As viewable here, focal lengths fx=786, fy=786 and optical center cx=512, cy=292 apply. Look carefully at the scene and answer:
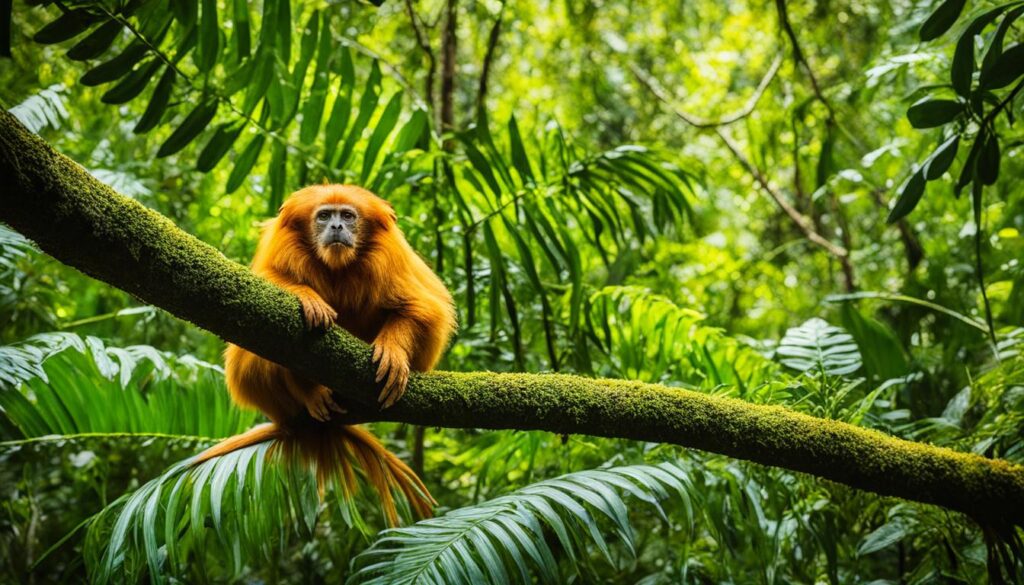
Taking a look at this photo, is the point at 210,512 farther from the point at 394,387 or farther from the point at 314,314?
the point at 314,314

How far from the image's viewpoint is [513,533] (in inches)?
84.1

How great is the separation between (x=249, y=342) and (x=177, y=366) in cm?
150

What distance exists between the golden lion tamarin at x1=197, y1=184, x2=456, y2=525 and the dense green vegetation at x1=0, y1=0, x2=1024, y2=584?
18 centimetres

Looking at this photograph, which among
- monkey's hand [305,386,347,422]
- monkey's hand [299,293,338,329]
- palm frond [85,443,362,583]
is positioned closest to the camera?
monkey's hand [299,293,338,329]

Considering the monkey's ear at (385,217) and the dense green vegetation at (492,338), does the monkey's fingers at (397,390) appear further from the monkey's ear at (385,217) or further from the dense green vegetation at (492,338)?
the monkey's ear at (385,217)

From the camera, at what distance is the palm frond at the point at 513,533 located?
81.2 inches

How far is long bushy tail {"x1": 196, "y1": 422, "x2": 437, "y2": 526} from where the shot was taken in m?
2.60

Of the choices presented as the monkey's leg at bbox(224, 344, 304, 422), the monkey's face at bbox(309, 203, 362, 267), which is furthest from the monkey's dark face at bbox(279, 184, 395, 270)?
the monkey's leg at bbox(224, 344, 304, 422)

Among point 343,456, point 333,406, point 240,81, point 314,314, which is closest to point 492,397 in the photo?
point 314,314

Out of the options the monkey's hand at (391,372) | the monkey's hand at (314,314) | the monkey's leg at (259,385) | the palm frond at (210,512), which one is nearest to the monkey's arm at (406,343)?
the monkey's hand at (391,372)

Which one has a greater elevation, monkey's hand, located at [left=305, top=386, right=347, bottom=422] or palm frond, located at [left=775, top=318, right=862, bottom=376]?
monkey's hand, located at [left=305, top=386, right=347, bottom=422]

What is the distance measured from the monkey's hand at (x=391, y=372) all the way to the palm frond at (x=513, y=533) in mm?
412

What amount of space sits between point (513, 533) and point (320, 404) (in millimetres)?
774

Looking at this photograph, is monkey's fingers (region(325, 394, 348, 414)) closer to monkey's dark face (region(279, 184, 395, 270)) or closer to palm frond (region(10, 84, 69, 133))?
monkey's dark face (region(279, 184, 395, 270))
